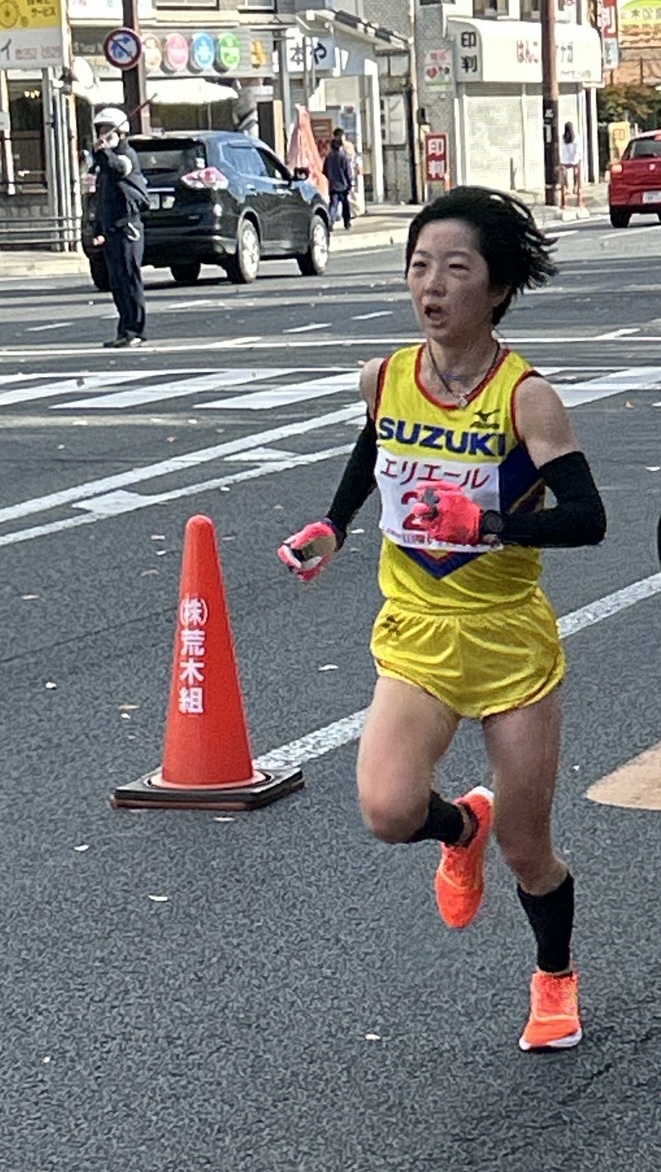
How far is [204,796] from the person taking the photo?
6.52m

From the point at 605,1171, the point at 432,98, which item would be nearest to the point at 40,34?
the point at 432,98

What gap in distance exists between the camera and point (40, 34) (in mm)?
35719

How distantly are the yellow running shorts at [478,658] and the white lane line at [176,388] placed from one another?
11.4 metres

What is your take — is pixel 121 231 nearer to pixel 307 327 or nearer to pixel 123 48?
pixel 307 327

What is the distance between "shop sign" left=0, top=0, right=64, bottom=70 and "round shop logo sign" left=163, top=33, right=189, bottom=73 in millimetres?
13595

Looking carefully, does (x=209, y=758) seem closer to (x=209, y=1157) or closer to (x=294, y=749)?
(x=294, y=749)

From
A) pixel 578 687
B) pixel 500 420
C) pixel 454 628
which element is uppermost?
pixel 500 420

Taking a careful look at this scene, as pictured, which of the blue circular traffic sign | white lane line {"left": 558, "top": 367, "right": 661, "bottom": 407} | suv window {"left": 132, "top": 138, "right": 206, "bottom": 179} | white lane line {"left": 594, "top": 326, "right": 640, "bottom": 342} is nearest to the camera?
white lane line {"left": 558, "top": 367, "right": 661, "bottom": 407}

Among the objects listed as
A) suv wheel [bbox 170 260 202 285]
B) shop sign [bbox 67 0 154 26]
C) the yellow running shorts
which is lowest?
suv wheel [bbox 170 260 202 285]

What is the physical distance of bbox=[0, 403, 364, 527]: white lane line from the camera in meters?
11.9

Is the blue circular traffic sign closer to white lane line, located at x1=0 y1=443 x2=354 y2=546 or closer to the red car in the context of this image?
the red car

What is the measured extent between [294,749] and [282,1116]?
2799mm

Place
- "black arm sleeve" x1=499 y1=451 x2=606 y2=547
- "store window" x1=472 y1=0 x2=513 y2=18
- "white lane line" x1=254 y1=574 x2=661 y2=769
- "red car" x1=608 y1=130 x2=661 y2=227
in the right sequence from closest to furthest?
"black arm sleeve" x1=499 y1=451 x2=606 y2=547 < "white lane line" x1=254 y1=574 x2=661 y2=769 < "red car" x1=608 y1=130 x2=661 y2=227 < "store window" x1=472 y1=0 x2=513 y2=18

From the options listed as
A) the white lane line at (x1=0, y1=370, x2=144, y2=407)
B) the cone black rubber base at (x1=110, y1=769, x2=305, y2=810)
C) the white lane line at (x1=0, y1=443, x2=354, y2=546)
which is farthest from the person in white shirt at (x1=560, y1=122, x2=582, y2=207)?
the cone black rubber base at (x1=110, y1=769, x2=305, y2=810)
